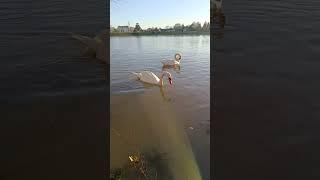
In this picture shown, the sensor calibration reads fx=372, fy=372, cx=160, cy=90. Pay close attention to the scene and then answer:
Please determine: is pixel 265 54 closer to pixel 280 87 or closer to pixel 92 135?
pixel 280 87

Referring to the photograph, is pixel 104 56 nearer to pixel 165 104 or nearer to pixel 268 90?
pixel 165 104

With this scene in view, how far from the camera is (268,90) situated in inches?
102

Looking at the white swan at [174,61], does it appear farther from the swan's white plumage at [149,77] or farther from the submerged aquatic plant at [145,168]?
the submerged aquatic plant at [145,168]

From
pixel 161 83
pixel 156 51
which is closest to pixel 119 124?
pixel 161 83

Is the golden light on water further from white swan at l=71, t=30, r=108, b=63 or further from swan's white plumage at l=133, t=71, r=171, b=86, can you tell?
white swan at l=71, t=30, r=108, b=63

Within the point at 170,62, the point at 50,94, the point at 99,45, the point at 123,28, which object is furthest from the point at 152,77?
the point at 50,94

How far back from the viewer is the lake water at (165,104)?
1986 mm

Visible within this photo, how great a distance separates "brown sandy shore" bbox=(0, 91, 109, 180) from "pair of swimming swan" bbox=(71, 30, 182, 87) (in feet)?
1.05

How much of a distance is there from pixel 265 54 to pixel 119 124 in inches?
56.1

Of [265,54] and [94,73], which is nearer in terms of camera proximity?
[94,73]

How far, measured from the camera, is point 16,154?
6.89ft

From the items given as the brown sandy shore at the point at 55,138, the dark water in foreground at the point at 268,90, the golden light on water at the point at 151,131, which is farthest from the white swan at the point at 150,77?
the dark water in foreground at the point at 268,90

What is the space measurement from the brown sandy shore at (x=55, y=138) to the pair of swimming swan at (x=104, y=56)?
0.32 m

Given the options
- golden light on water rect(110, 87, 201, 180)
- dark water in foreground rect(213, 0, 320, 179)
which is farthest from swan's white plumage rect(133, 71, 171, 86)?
dark water in foreground rect(213, 0, 320, 179)
